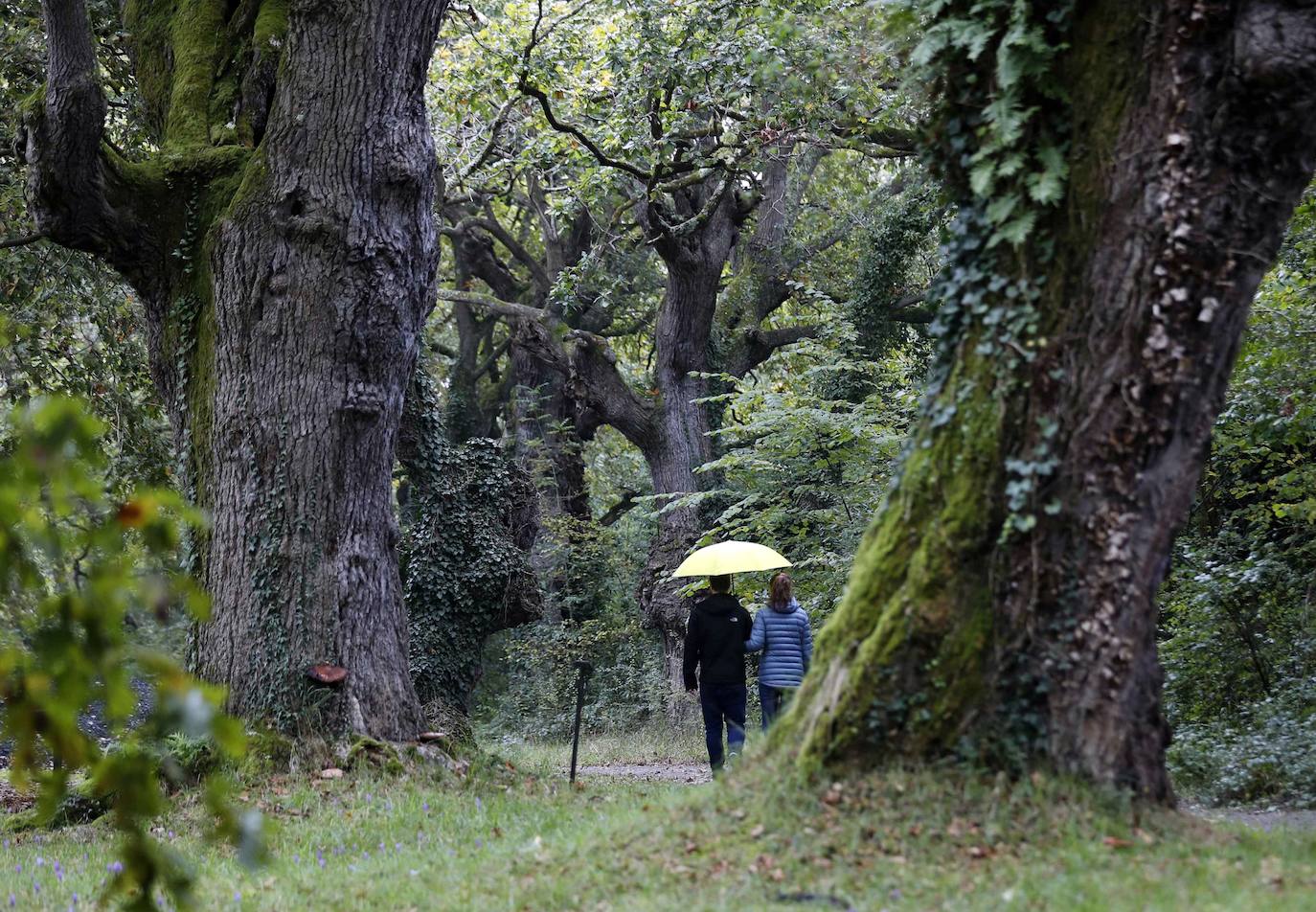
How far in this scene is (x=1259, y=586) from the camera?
12844 mm

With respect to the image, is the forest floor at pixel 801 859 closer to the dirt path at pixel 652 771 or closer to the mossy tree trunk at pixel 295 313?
the mossy tree trunk at pixel 295 313

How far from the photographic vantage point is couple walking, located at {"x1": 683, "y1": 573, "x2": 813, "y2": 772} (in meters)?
10.8

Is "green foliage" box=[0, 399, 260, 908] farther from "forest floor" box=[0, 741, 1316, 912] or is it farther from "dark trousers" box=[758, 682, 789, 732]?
"dark trousers" box=[758, 682, 789, 732]

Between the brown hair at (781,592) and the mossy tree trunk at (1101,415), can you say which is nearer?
the mossy tree trunk at (1101,415)

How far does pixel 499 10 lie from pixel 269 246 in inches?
460

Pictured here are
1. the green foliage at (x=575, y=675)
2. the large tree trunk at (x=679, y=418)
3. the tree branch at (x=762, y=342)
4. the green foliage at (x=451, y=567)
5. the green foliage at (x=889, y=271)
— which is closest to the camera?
the green foliage at (x=451, y=567)

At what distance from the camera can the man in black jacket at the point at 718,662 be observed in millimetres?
10789

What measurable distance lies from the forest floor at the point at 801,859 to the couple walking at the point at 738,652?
3.33m

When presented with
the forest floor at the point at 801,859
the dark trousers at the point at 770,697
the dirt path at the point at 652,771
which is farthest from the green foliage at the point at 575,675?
the forest floor at the point at 801,859

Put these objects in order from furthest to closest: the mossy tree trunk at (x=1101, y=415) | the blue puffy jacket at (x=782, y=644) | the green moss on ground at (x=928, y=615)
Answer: the blue puffy jacket at (x=782, y=644) → the green moss on ground at (x=928, y=615) → the mossy tree trunk at (x=1101, y=415)

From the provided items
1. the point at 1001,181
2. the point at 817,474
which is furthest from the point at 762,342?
the point at 1001,181

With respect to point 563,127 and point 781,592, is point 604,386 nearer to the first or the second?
point 563,127

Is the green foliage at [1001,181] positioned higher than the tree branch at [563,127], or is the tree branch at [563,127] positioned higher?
the tree branch at [563,127]

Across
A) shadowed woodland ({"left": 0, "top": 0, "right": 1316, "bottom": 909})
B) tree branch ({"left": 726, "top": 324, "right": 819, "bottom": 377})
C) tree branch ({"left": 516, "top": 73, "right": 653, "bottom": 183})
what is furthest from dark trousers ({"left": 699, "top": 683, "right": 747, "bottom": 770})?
tree branch ({"left": 726, "top": 324, "right": 819, "bottom": 377})
